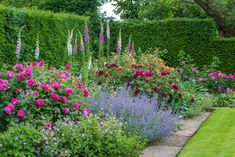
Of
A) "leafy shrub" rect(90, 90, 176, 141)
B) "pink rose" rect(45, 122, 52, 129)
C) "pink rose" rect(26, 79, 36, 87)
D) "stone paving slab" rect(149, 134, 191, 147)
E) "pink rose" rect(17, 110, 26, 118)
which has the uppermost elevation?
"pink rose" rect(26, 79, 36, 87)

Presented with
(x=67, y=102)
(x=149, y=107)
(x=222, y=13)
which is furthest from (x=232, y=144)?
(x=222, y=13)

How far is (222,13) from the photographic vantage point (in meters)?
14.1

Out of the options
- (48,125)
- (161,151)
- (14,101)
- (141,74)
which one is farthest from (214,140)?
(14,101)

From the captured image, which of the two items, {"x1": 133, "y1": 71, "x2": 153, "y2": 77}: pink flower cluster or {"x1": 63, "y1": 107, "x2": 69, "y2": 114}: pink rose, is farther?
{"x1": 133, "y1": 71, "x2": 153, "y2": 77}: pink flower cluster

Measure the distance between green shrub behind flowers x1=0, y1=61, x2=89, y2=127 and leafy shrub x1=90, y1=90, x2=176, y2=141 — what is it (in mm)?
387

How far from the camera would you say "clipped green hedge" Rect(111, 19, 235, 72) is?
12.0m

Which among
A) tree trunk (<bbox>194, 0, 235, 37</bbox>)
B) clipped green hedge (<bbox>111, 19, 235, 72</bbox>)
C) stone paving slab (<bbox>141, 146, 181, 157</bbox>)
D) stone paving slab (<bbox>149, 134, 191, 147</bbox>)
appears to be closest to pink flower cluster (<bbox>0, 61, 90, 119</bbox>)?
stone paving slab (<bbox>141, 146, 181, 157</bbox>)

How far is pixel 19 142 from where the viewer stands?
3.42m

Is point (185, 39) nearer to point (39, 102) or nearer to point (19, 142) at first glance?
point (39, 102)

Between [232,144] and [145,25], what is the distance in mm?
8806

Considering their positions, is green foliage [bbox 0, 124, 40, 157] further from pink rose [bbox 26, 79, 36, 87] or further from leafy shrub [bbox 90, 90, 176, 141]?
leafy shrub [bbox 90, 90, 176, 141]

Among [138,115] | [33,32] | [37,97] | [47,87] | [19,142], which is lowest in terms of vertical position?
[138,115]

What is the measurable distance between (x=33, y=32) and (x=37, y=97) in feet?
17.8

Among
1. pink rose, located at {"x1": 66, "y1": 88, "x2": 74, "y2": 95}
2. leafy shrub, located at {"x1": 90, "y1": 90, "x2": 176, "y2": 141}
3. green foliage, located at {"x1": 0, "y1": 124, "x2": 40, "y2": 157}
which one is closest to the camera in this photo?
green foliage, located at {"x1": 0, "y1": 124, "x2": 40, "y2": 157}
